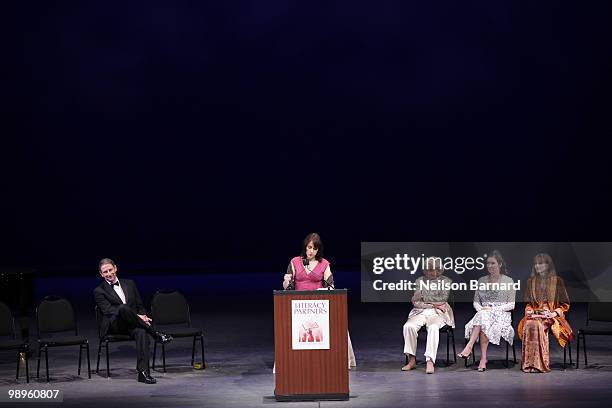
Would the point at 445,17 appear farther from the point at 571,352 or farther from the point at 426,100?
the point at 571,352

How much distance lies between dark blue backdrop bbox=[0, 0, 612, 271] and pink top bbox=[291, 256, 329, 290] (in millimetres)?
10633

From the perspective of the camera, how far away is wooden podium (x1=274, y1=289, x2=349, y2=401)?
22.8ft

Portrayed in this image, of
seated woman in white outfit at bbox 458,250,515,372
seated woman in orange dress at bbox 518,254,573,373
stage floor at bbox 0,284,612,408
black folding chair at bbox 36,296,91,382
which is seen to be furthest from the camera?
seated woman in white outfit at bbox 458,250,515,372

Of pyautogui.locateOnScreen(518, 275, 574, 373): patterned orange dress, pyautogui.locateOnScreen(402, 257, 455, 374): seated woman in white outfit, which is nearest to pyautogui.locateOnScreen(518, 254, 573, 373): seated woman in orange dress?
pyautogui.locateOnScreen(518, 275, 574, 373): patterned orange dress

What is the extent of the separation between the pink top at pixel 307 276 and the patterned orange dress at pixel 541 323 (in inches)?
73.8

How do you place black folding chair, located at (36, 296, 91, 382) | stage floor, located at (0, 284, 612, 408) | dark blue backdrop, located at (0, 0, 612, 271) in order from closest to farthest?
stage floor, located at (0, 284, 612, 408) < black folding chair, located at (36, 296, 91, 382) < dark blue backdrop, located at (0, 0, 612, 271)

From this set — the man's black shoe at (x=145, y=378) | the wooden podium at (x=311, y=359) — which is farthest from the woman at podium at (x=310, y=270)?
the man's black shoe at (x=145, y=378)

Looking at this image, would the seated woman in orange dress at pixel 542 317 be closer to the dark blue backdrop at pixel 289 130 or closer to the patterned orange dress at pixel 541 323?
the patterned orange dress at pixel 541 323

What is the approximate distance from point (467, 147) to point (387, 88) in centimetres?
201

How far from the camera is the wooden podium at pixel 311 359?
694cm

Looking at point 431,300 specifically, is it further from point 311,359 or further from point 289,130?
point 289,130

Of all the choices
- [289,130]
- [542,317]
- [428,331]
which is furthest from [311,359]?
[289,130]

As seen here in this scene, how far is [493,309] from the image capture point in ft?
28.0

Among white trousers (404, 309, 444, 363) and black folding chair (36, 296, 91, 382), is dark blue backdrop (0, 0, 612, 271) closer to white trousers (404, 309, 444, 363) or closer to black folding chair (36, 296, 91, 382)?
white trousers (404, 309, 444, 363)
